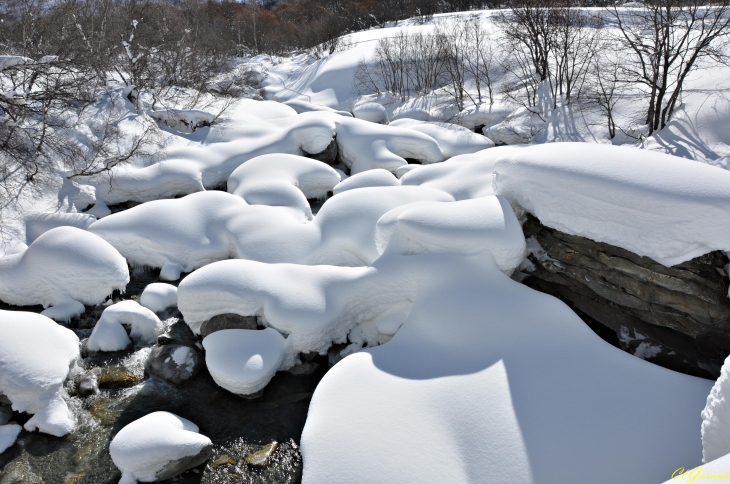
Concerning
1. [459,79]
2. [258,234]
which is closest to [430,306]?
[258,234]

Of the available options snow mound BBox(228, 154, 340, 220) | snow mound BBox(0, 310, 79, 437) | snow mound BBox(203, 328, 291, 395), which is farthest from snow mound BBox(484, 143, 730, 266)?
snow mound BBox(0, 310, 79, 437)

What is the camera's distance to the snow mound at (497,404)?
161 inches

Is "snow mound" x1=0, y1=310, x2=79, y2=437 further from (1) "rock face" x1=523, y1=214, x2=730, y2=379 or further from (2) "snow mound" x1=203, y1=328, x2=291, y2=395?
(1) "rock face" x1=523, y1=214, x2=730, y2=379

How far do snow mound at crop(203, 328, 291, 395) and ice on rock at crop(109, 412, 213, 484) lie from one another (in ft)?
2.69

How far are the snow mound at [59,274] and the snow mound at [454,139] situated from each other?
9.41 meters

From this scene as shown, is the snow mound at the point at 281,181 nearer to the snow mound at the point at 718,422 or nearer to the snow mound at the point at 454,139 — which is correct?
the snow mound at the point at 454,139

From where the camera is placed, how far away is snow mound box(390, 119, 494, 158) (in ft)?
44.5

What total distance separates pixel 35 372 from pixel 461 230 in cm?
566

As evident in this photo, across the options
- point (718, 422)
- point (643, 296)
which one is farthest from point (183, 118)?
point (718, 422)

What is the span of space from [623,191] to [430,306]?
8.91 ft

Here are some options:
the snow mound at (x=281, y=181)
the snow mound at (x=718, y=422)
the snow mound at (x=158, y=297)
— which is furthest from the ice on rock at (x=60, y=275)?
the snow mound at (x=718, y=422)

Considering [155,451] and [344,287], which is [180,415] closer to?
[155,451]

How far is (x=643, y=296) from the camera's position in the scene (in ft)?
Answer: 18.7

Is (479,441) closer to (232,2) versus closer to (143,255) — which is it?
(143,255)
